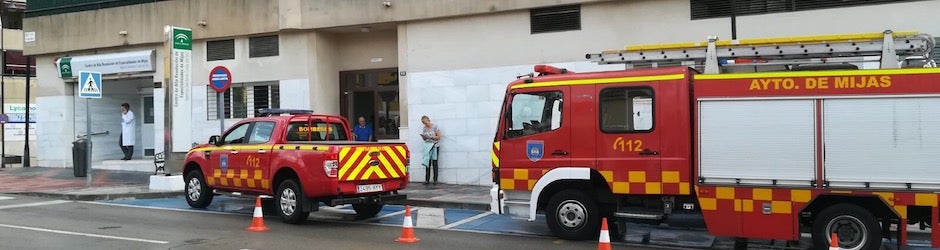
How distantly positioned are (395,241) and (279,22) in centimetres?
1065

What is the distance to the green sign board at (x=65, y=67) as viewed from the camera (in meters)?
22.1

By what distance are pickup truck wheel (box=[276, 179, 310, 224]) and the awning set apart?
11731 mm

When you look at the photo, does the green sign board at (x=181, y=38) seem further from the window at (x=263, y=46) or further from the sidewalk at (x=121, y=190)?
the sidewalk at (x=121, y=190)

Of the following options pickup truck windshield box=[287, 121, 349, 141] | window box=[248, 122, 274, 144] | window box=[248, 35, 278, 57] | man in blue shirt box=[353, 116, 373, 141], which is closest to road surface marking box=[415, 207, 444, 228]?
pickup truck windshield box=[287, 121, 349, 141]

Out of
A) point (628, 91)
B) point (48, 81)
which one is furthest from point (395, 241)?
point (48, 81)

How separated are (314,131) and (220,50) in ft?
30.2

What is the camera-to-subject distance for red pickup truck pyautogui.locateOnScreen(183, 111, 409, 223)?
1048cm

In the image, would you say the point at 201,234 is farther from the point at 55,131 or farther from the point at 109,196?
the point at 55,131

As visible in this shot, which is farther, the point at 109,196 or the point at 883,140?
the point at 109,196

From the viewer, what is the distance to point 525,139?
30.8 feet

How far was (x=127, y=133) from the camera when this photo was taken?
2162cm

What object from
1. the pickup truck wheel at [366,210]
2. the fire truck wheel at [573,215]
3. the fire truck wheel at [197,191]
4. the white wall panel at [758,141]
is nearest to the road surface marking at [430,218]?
the pickup truck wheel at [366,210]

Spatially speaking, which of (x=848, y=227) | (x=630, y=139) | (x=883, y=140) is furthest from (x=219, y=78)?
(x=883, y=140)

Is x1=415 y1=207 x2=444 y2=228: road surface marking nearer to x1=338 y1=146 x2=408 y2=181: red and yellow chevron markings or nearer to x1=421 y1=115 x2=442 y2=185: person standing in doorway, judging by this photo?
x1=338 y1=146 x2=408 y2=181: red and yellow chevron markings
